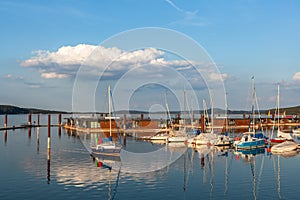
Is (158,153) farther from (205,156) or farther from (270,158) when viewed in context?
(270,158)

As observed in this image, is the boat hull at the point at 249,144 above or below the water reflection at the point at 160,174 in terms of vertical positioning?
above

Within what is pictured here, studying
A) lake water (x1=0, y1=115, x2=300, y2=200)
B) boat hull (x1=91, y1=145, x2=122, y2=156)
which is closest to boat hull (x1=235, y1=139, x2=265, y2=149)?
lake water (x1=0, y1=115, x2=300, y2=200)

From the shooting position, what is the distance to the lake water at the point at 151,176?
31.3 m

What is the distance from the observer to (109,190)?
32281mm

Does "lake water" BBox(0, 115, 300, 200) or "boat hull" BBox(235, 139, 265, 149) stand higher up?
"boat hull" BBox(235, 139, 265, 149)

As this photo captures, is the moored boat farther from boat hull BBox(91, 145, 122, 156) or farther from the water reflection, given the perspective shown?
boat hull BBox(91, 145, 122, 156)

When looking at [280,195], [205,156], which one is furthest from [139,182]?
[205,156]

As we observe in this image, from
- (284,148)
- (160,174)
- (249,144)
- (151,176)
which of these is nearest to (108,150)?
(160,174)

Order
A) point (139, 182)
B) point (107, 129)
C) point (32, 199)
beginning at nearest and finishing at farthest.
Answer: point (32, 199) → point (139, 182) → point (107, 129)

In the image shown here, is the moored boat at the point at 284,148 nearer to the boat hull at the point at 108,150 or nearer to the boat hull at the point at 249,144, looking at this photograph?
the boat hull at the point at 249,144

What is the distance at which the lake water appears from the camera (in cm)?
3130

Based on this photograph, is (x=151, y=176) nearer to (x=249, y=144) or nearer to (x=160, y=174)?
(x=160, y=174)

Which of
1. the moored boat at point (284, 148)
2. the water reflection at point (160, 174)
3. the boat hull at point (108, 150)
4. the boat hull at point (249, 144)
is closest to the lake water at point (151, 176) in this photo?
the water reflection at point (160, 174)

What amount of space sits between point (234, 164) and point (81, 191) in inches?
901
